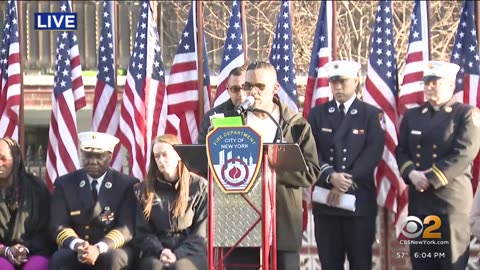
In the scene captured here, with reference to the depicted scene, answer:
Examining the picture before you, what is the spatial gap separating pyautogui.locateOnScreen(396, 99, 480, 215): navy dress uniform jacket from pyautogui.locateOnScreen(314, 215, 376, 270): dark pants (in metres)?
0.43

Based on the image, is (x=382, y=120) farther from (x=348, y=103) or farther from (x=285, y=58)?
(x=285, y=58)

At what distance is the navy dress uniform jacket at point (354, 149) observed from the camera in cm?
942

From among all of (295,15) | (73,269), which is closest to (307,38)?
(295,15)

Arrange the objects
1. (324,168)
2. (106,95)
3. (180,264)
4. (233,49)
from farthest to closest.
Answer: (106,95)
(233,49)
(324,168)
(180,264)

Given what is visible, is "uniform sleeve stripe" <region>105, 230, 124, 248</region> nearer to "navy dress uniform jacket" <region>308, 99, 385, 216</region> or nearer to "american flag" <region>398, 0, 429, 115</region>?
"navy dress uniform jacket" <region>308, 99, 385, 216</region>

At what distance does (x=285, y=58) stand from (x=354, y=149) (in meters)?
1.78

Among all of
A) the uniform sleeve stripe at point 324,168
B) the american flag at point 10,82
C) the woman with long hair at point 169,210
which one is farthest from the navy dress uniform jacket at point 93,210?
the american flag at point 10,82

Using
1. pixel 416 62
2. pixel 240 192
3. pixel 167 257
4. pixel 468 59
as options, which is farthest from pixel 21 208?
pixel 468 59

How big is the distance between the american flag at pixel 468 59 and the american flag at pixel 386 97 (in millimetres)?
568

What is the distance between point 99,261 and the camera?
9000 millimetres

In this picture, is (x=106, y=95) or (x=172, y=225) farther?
(x=106, y=95)

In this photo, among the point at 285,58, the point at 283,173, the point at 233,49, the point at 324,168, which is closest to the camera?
the point at 283,173

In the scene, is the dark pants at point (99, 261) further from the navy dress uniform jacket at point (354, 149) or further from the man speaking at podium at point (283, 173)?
the man speaking at podium at point (283, 173)

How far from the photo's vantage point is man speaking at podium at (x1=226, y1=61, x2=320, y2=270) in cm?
740
